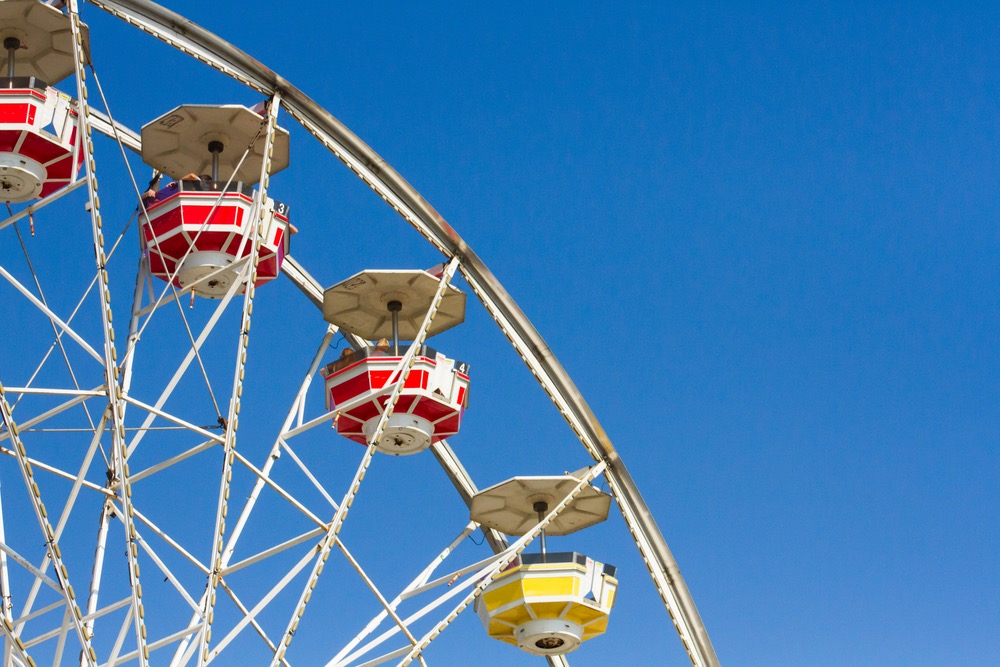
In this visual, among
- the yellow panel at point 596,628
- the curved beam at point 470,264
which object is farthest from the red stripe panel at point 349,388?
the yellow panel at point 596,628

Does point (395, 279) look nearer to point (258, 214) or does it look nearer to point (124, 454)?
point (258, 214)

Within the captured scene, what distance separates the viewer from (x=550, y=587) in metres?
21.9

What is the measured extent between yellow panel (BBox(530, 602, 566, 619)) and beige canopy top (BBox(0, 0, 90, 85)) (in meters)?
8.96

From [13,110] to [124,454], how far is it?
198 inches

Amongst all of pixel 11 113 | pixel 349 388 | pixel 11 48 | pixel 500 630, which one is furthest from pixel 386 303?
pixel 11 48

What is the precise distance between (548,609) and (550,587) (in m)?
0.30

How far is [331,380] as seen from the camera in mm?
21562

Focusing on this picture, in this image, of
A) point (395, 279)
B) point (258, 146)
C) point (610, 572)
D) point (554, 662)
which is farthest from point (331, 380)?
point (554, 662)

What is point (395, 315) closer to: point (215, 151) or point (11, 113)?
point (215, 151)

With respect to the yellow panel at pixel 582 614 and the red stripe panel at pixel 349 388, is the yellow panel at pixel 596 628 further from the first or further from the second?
the red stripe panel at pixel 349 388

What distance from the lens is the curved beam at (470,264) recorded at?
1836 cm

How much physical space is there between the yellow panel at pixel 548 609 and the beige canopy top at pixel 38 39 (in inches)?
353

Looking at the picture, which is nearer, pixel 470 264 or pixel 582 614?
pixel 470 264

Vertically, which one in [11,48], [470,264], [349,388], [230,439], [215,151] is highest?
[11,48]
